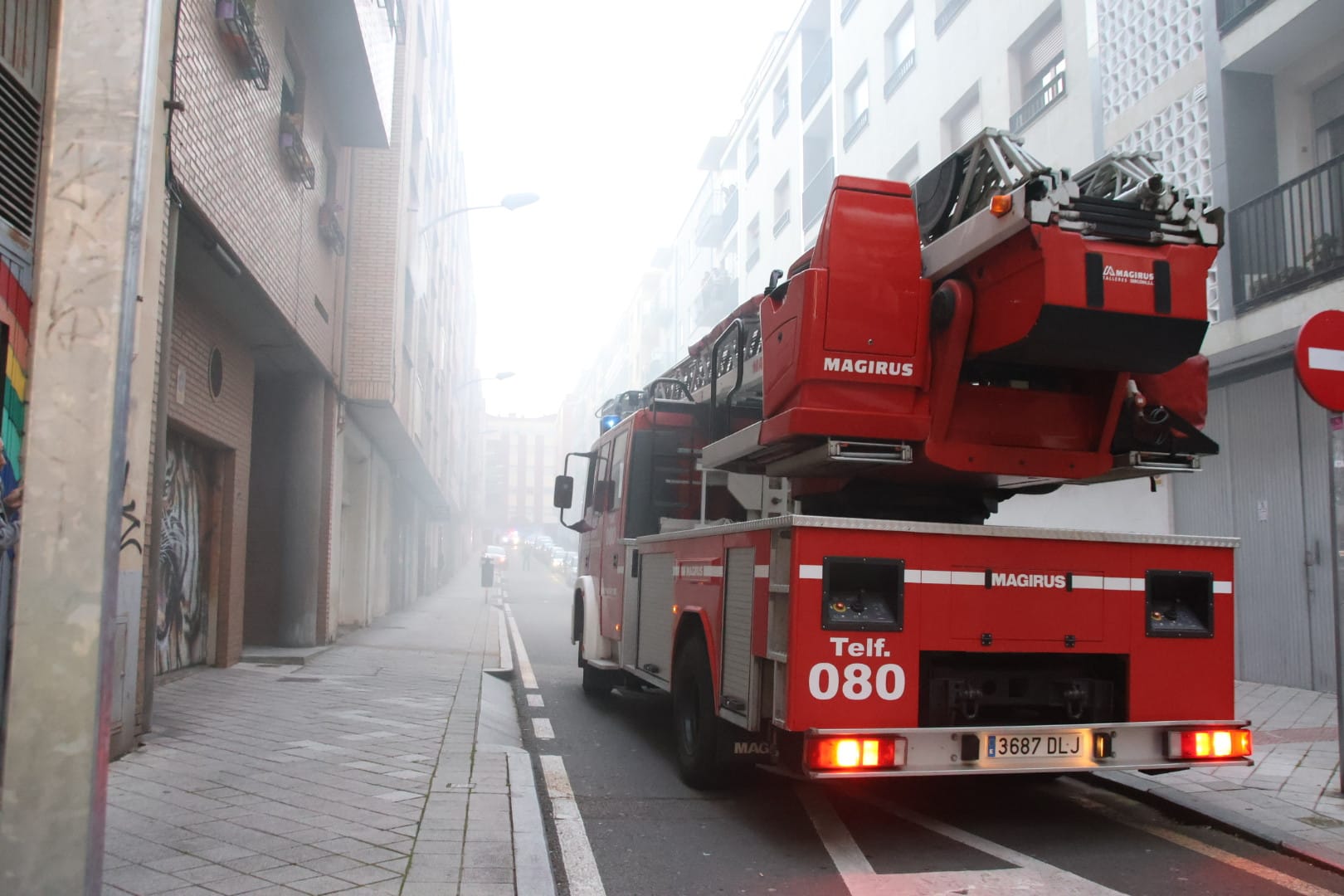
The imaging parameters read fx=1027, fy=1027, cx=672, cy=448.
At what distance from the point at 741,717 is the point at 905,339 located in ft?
6.38

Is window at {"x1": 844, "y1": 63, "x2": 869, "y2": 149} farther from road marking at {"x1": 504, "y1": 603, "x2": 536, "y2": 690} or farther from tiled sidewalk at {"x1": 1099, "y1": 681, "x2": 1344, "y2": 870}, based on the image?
tiled sidewalk at {"x1": 1099, "y1": 681, "x2": 1344, "y2": 870}

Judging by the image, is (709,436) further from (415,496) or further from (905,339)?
(415,496)

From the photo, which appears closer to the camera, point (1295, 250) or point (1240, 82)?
point (1295, 250)

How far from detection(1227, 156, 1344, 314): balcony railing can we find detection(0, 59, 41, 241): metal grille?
33.9 feet

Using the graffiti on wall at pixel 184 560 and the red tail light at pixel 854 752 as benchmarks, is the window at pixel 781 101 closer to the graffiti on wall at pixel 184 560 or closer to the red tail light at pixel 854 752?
the graffiti on wall at pixel 184 560

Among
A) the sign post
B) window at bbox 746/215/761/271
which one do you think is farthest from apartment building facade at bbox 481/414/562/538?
the sign post

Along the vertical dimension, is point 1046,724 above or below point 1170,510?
below

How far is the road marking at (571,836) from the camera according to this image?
4178mm

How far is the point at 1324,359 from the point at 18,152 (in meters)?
7.24

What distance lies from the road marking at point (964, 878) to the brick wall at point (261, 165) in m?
5.91

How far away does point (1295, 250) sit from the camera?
1006 centimetres

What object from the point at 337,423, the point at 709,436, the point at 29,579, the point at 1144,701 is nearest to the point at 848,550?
the point at 1144,701

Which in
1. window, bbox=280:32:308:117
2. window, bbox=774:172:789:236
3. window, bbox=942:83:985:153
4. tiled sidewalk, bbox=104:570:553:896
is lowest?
tiled sidewalk, bbox=104:570:553:896

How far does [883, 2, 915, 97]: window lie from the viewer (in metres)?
19.4
